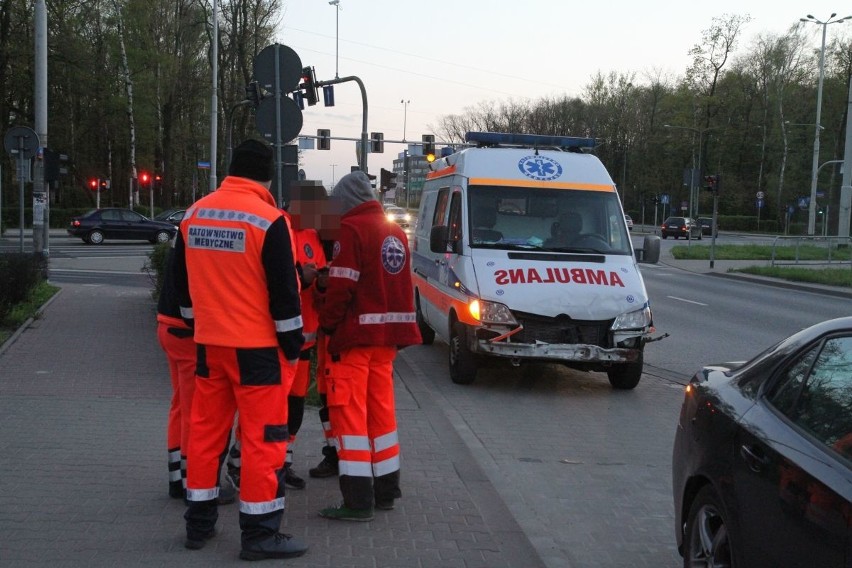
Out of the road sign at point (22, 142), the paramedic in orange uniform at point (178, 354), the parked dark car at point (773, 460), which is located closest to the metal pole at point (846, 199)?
the road sign at point (22, 142)

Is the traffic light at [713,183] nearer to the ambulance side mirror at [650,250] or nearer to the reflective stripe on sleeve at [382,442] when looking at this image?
the ambulance side mirror at [650,250]

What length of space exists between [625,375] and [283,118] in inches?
169

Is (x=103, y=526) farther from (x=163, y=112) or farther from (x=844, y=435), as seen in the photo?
(x=163, y=112)

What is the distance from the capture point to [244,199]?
4465 mm

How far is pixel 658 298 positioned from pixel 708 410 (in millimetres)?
17723

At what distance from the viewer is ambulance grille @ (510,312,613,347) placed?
8977 mm

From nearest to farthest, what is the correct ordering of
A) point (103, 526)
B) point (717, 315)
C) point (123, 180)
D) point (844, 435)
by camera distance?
point (844, 435) → point (103, 526) → point (717, 315) → point (123, 180)

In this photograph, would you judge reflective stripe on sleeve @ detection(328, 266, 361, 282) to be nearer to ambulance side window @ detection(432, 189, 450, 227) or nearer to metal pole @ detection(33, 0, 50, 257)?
ambulance side window @ detection(432, 189, 450, 227)

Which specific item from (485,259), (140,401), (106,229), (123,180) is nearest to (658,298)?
(485,259)

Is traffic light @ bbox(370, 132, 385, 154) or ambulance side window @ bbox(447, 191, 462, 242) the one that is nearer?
ambulance side window @ bbox(447, 191, 462, 242)

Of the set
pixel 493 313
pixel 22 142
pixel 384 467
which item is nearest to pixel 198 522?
pixel 384 467

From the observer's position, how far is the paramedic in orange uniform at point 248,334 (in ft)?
14.4

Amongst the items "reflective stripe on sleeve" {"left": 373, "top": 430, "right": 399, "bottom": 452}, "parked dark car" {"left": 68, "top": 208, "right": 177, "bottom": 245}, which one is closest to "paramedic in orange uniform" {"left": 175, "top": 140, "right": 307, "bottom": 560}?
"reflective stripe on sleeve" {"left": 373, "top": 430, "right": 399, "bottom": 452}

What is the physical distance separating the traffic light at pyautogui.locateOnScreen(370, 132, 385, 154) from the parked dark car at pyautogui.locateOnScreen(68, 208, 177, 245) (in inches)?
393
